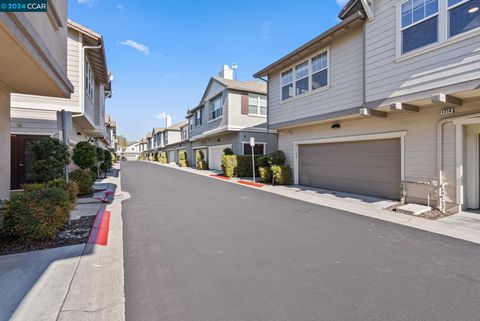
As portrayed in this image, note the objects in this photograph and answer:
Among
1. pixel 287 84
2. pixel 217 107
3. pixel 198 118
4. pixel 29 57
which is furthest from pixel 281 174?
pixel 198 118

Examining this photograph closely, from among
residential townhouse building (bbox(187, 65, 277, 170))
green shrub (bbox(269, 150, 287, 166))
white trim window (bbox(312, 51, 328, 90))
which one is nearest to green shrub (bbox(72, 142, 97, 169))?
green shrub (bbox(269, 150, 287, 166))

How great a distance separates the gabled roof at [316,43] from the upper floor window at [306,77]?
0.37 m

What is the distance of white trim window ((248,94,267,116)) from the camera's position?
60.9ft

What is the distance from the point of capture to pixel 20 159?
9648mm

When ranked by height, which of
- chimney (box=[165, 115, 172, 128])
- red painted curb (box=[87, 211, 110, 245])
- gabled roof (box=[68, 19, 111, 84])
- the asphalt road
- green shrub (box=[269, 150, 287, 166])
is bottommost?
the asphalt road

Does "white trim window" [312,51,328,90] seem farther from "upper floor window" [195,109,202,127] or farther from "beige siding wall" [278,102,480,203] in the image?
"upper floor window" [195,109,202,127]

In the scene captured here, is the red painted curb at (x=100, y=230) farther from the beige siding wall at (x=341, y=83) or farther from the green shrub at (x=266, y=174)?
the beige siding wall at (x=341, y=83)

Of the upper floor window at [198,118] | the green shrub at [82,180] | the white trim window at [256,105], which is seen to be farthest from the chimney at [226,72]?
the green shrub at [82,180]

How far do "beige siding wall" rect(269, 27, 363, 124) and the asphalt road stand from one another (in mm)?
4914

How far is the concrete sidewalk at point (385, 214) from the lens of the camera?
17.3 feet

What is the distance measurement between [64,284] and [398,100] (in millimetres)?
8652

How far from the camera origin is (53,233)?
4.62m

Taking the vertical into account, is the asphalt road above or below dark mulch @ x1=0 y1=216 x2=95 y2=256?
below

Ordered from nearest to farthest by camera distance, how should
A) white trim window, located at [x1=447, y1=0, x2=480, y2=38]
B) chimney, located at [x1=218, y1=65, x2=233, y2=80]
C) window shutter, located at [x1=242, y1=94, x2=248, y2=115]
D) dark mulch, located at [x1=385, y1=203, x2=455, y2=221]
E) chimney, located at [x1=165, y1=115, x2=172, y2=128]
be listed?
white trim window, located at [x1=447, y1=0, x2=480, y2=38] < dark mulch, located at [x1=385, y1=203, x2=455, y2=221] < window shutter, located at [x1=242, y1=94, x2=248, y2=115] < chimney, located at [x1=218, y1=65, x2=233, y2=80] < chimney, located at [x1=165, y1=115, x2=172, y2=128]
